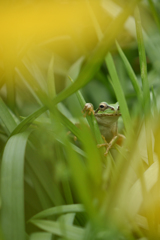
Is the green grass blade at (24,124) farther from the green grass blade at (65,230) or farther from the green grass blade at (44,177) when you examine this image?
the green grass blade at (65,230)

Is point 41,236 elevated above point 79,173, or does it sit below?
below

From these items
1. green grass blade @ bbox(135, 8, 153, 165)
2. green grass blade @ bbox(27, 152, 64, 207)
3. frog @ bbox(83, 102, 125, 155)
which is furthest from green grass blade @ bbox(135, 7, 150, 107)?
green grass blade @ bbox(27, 152, 64, 207)

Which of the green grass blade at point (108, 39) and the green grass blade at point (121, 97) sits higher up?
the green grass blade at point (108, 39)

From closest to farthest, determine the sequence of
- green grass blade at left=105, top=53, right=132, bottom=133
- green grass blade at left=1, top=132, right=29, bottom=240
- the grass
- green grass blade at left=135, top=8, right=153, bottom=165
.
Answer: the grass, green grass blade at left=1, top=132, right=29, bottom=240, green grass blade at left=135, top=8, right=153, bottom=165, green grass blade at left=105, top=53, right=132, bottom=133

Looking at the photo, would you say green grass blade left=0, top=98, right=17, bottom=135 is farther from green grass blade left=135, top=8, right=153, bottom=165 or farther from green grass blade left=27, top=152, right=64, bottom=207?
green grass blade left=135, top=8, right=153, bottom=165

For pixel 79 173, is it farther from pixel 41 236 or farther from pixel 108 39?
pixel 41 236

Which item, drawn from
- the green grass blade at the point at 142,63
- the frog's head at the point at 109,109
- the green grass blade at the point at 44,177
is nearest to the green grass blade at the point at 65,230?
the green grass blade at the point at 44,177

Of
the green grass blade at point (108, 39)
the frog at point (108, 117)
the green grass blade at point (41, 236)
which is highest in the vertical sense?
the green grass blade at point (108, 39)

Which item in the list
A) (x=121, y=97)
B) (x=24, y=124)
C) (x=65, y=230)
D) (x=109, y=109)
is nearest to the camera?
(x=65, y=230)

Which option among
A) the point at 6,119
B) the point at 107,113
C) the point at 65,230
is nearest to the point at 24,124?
the point at 6,119

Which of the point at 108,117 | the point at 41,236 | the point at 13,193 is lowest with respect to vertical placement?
the point at 108,117
